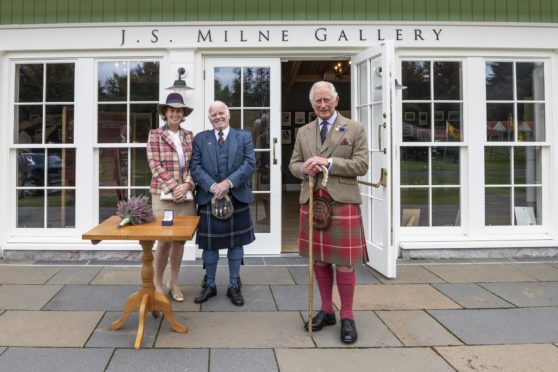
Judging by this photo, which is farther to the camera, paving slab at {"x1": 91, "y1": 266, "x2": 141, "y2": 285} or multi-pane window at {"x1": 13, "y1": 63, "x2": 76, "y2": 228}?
multi-pane window at {"x1": 13, "y1": 63, "x2": 76, "y2": 228}

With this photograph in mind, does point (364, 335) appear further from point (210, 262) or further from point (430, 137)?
point (430, 137)

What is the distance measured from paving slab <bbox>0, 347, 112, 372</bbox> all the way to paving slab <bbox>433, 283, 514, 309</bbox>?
2.88 meters

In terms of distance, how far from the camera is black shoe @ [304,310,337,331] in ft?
10.7

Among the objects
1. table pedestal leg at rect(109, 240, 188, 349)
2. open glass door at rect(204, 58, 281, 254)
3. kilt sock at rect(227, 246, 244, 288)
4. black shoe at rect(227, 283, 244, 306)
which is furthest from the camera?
open glass door at rect(204, 58, 281, 254)

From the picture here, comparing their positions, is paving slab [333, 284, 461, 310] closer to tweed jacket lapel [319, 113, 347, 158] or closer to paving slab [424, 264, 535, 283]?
paving slab [424, 264, 535, 283]

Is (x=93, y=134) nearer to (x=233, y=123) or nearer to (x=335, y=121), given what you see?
(x=233, y=123)

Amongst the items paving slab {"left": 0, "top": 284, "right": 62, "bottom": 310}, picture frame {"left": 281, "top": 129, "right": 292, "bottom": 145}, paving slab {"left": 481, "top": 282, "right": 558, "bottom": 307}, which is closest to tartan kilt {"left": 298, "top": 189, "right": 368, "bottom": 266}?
paving slab {"left": 481, "top": 282, "right": 558, "bottom": 307}

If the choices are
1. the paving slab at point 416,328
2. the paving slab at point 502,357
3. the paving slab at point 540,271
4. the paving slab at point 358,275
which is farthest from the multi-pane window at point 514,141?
the paving slab at point 502,357

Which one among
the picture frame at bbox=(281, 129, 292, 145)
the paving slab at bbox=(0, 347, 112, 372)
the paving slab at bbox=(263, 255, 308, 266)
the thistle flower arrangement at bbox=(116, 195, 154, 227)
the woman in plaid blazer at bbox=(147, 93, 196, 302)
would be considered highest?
the picture frame at bbox=(281, 129, 292, 145)

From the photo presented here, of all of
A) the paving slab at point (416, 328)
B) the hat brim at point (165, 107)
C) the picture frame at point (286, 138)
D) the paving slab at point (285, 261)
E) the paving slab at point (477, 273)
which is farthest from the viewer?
the picture frame at point (286, 138)

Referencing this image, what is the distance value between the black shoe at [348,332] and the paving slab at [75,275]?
2647 millimetres

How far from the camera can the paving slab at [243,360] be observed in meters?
2.71

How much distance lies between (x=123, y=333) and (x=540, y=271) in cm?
425

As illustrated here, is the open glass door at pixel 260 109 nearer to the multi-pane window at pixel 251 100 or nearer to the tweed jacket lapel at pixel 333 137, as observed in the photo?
the multi-pane window at pixel 251 100
